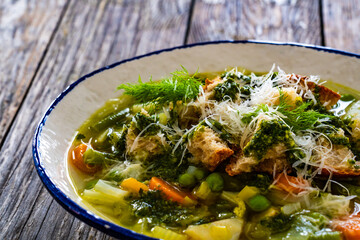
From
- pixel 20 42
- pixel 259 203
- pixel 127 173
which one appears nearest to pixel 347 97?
pixel 259 203

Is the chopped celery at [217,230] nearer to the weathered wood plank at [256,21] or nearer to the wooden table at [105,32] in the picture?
the wooden table at [105,32]

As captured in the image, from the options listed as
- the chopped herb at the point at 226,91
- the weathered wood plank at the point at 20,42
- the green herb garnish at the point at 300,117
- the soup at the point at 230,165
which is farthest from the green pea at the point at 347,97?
the weathered wood plank at the point at 20,42

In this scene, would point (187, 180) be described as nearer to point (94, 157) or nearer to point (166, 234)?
point (166, 234)

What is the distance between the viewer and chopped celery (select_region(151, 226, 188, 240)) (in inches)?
125

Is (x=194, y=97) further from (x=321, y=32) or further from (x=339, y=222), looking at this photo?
(x=321, y=32)

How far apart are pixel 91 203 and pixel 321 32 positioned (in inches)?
168

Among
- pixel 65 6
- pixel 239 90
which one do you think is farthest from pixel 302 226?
pixel 65 6

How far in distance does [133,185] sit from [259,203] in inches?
39.2

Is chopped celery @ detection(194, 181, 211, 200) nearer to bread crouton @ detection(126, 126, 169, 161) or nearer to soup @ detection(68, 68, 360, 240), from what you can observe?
soup @ detection(68, 68, 360, 240)

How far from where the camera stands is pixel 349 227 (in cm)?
318

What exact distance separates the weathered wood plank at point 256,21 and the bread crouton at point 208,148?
9.67ft

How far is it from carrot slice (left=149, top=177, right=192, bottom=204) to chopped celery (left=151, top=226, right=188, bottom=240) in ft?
1.00

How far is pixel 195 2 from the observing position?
704 cm

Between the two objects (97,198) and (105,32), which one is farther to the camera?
(105,32)
